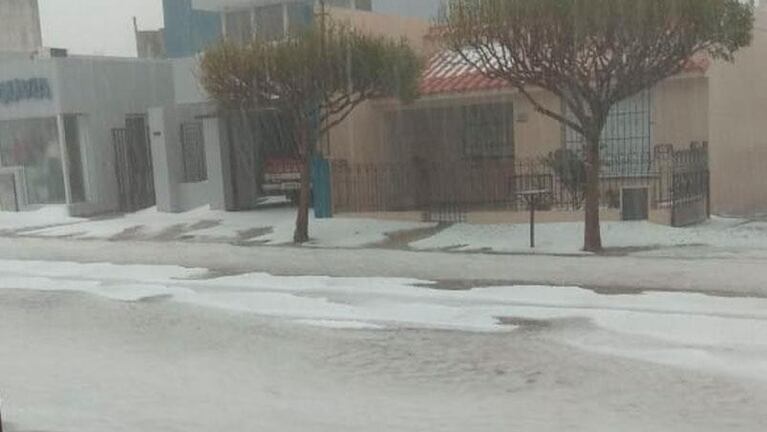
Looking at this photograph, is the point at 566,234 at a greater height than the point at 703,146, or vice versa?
the point at 703,146

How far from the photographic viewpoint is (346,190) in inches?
754

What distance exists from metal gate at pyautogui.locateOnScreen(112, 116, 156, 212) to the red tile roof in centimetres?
811

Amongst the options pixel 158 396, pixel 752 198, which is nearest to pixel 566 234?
pixel 752 198

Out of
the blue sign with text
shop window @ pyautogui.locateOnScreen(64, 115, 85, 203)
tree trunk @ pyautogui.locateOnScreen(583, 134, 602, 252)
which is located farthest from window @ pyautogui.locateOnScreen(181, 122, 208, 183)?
tree trunk @ pyautogui.locateOnScreen(583, 134, 602, 252)

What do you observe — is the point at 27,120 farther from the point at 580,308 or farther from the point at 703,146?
the point at 580,308

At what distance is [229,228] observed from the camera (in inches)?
733

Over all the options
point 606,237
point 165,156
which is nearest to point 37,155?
point 165,156

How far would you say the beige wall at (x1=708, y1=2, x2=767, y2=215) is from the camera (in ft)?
56.9

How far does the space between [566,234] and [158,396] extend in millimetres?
9382

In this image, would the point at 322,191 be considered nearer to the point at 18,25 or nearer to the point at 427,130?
the point at 427,130

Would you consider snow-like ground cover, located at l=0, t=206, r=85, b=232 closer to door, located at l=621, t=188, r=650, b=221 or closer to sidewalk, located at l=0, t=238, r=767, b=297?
sidewalk, located at l=0, t=238, r=767, b=297

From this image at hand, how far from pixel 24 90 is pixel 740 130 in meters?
16.9

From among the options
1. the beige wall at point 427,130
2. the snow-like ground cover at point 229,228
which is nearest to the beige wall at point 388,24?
the beige wall at point 427,130

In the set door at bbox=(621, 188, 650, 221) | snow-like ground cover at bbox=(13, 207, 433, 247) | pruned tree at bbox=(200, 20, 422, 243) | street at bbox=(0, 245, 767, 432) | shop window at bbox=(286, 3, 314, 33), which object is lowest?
street at bbox=(0, 245, 767, 432)
